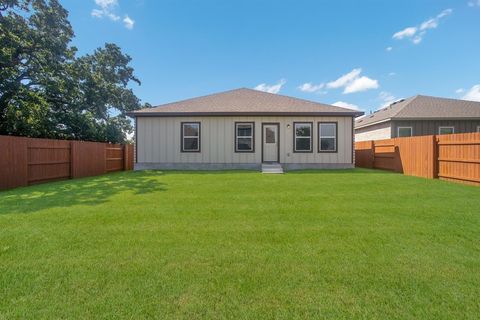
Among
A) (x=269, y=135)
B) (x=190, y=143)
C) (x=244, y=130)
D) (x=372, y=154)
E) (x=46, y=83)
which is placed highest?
(x=46, y=83)

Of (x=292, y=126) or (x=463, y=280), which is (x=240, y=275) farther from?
(x=292, y=126)

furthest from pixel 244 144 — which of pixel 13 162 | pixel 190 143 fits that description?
A: pixel 13 162

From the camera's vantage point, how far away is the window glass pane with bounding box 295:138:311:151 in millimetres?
13195

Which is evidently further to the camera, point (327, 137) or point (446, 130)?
point (446, 130)

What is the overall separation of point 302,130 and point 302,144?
2.39 ft

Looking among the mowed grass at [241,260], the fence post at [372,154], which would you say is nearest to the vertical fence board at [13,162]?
the mowed grass at [241,260]

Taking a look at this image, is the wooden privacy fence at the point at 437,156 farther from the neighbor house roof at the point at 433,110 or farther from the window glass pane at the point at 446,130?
the window glass pane at the point at 446,130

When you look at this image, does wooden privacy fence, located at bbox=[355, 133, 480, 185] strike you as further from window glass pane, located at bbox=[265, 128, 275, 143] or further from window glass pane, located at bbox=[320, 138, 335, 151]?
→ window glass pane, located at bbox=[265, 128, 275, 143]

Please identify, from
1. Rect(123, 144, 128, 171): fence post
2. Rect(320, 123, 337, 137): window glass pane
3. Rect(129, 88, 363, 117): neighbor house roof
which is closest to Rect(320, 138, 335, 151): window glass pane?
Rect(320, 123, 337, 137): window glass pane

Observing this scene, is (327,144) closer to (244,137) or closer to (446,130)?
(244,137)

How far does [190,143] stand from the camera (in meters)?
13.3

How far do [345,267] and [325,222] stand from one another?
1.56m

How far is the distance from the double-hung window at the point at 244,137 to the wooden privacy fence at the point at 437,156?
677 centimetres

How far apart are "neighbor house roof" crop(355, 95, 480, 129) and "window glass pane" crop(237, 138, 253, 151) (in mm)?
9814
